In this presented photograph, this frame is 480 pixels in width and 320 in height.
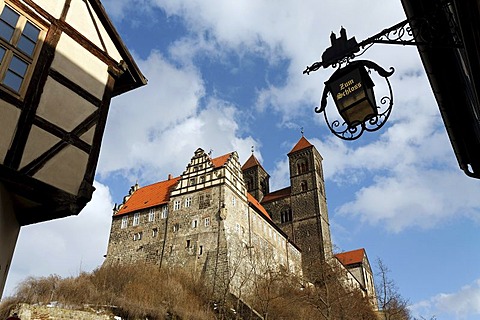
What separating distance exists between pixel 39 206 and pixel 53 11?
12.0 feet

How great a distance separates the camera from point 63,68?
7645 mm

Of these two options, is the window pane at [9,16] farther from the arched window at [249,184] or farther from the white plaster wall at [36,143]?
the arched window at [249,184]

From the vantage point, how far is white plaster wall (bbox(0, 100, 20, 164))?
249 inches

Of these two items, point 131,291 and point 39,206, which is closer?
point 39,206

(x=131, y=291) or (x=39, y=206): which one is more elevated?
(x=131, y=291)

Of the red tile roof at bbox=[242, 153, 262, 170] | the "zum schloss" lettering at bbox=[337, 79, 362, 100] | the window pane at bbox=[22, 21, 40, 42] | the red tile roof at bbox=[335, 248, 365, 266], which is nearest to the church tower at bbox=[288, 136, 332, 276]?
the red tile roof at bbox=[242, 153, 262, 170]

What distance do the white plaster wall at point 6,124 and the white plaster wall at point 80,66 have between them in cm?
131

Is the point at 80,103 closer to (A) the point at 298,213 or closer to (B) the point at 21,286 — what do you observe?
(B) the point at 21,286

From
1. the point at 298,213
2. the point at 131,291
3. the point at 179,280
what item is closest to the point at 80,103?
the point at 131,291

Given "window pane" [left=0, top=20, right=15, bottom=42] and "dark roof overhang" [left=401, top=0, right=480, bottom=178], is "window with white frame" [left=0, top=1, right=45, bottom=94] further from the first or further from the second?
"dark roof overhang" [left=401, top=0, right=480, bottom=178]

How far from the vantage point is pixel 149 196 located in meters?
44.8

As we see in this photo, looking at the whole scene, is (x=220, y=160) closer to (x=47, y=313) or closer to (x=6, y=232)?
(x=47, y=313)

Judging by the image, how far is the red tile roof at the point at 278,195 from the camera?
203 feet

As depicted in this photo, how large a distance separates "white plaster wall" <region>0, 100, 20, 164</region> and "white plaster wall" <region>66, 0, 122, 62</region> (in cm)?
243
